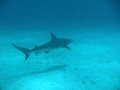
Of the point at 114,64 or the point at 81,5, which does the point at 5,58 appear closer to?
the point at 114,64

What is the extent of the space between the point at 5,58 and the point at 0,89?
4.57 metres

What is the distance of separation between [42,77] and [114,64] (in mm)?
5006

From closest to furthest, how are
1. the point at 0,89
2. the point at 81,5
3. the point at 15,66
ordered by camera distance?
the point at 0,89 < the point at 15,66 < the point at 81,5

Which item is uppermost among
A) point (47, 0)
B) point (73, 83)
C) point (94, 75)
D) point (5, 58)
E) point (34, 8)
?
point (47, 0)

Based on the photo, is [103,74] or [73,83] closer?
[73,83]

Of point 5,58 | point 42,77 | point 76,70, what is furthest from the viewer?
point 5,58

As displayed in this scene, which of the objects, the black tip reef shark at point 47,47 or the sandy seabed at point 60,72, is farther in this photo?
the black tip reef shark at point 47,47

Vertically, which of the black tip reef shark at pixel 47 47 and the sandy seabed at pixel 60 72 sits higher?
the black tip reef shark at pixel 47 47

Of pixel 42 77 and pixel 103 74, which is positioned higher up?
pixel 103 74

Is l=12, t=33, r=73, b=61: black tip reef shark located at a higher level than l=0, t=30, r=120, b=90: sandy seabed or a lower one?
higher

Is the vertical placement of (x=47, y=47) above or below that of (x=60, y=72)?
above

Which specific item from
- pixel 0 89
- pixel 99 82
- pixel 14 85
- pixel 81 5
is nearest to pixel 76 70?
pixel 99 82

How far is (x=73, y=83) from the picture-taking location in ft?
21.7

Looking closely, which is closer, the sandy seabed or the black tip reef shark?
the sandy seabed
